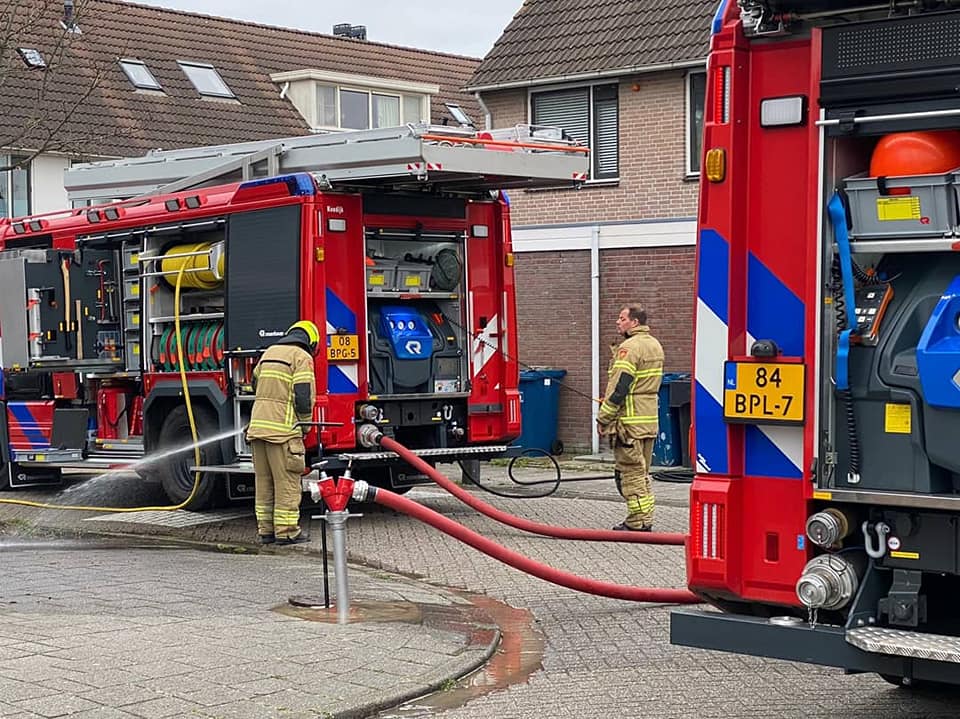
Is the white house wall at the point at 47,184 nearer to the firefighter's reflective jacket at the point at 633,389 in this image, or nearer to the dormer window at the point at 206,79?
the dormer window at the point at 206,79

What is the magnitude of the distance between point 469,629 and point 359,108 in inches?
1134

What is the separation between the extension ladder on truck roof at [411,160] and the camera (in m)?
11.7

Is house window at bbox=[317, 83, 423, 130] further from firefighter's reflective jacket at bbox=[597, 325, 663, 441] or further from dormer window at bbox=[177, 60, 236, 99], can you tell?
firefighter's reflective jacket at bbox=[597, 325, 663, 441]

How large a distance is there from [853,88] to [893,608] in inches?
74.8

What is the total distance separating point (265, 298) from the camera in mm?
12320

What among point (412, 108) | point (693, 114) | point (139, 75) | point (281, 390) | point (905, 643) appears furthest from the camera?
point (412, 108)

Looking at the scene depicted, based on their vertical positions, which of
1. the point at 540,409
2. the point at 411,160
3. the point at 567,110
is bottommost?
the point at 540,409

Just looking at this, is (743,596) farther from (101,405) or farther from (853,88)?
(101,405)

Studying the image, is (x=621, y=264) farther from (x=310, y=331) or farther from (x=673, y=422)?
(x=310, y=331)

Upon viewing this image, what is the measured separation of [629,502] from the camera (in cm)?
1182

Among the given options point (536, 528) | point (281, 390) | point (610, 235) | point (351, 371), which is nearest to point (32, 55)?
point (610, 235)

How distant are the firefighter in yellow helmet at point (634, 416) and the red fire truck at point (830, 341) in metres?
5.71

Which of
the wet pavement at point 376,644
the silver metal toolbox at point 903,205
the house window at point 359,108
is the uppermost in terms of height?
the house window at point 359,108

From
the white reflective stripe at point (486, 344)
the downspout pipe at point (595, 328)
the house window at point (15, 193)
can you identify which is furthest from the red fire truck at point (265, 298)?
the house window at point (15, 193)
